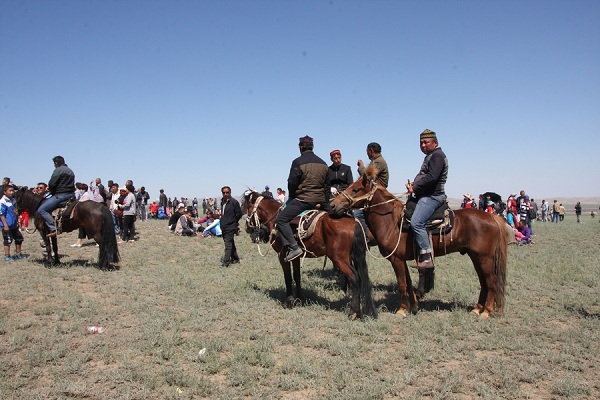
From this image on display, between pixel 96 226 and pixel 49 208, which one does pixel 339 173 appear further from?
→ pixel 49 208

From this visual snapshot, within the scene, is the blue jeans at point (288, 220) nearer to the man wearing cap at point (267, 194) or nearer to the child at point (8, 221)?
the man wearing cap at point (267, 194)

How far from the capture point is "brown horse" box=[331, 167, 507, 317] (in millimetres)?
7109

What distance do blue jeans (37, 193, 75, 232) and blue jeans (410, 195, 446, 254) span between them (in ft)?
31.7

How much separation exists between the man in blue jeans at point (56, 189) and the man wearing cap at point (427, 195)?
9481 mm

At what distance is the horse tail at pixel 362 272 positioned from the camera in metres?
6.97

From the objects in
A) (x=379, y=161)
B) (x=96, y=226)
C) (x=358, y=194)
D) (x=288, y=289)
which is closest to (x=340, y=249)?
(x=358, y=194)

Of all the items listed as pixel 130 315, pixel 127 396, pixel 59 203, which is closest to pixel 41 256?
pixel 59 203

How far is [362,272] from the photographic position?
7012 mm

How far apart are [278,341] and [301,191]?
274cm

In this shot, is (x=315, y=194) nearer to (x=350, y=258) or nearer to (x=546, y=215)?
(x=350, y=258)

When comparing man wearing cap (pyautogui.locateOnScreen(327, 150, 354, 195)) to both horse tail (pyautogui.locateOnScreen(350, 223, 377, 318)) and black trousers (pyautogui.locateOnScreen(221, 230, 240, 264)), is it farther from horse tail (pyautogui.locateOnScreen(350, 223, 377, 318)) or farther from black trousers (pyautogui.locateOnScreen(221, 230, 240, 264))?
black trousers (pyautogui.locateOnScreen(221, 230, 240, 264))

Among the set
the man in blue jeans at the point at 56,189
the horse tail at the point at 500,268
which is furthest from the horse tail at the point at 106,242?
the horse tail at the point at 500,268

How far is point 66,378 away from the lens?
4.88m

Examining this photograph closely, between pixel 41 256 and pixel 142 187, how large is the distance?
12.1 meters
